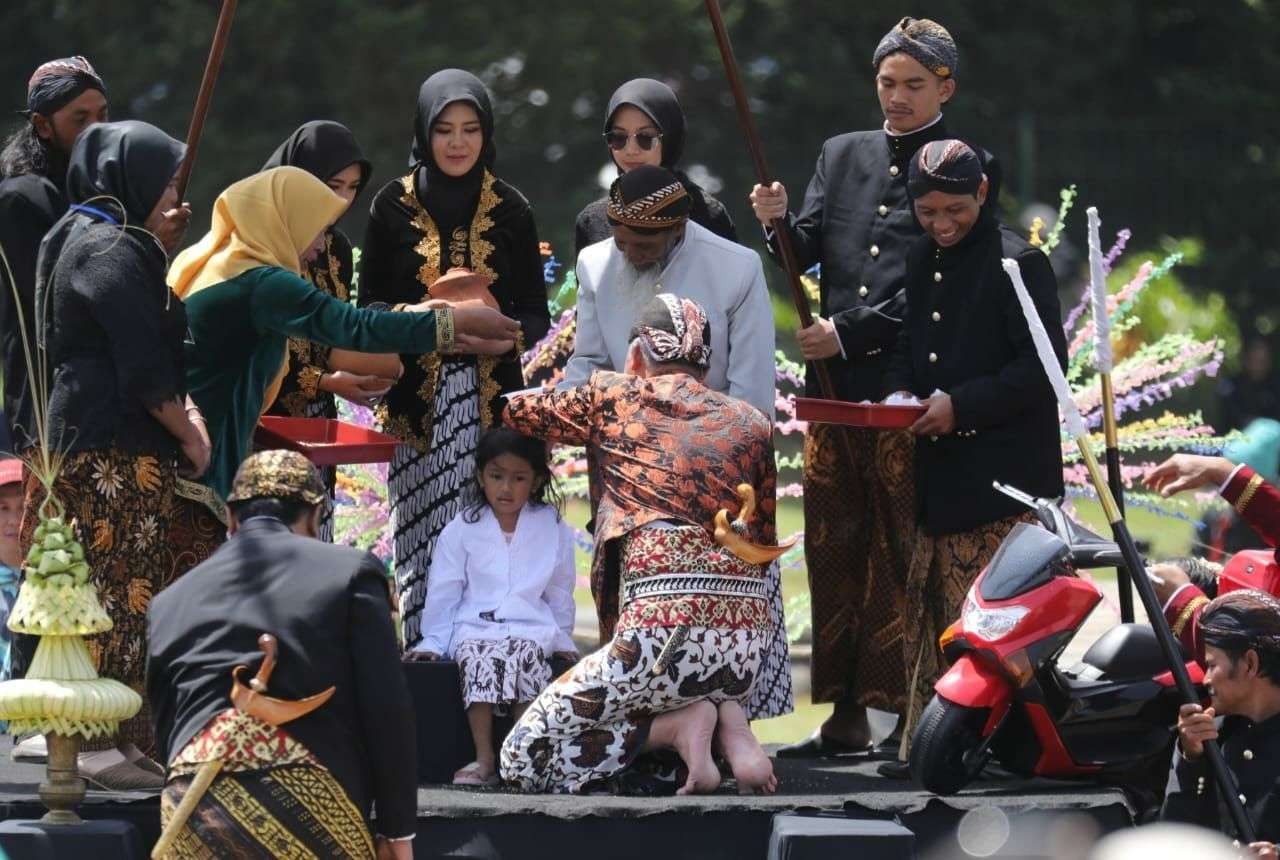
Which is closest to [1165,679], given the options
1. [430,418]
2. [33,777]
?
[430,418]

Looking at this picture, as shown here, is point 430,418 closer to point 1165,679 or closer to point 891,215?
point 891,215

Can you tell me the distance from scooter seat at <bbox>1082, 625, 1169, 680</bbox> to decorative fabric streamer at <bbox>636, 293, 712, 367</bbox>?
119cm

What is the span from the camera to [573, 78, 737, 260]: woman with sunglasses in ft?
21.9

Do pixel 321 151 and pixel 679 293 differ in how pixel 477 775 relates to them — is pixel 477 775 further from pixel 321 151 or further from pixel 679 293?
pixel 321 151

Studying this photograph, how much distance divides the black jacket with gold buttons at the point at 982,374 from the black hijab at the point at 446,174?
1.20m

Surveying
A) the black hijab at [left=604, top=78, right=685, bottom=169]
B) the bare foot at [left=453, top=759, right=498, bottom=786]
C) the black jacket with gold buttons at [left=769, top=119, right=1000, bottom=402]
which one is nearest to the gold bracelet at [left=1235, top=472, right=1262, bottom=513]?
the black jacket with gold buttons at [left=769, top=119, right=1000, bottom=402]

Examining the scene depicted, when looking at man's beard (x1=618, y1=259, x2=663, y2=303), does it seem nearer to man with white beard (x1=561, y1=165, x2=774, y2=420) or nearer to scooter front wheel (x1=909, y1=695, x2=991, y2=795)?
man with white beard (x1=561, y1=165, x2=774, y2=420)

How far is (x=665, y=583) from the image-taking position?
Answer: 567 cm

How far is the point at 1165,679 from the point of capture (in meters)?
5.81

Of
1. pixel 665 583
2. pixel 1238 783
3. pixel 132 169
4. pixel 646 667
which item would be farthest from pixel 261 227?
pixel 1238 783

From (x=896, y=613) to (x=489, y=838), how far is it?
160 centimetres

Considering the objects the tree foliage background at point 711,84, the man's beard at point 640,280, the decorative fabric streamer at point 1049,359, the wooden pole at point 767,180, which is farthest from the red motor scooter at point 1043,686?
the tree foliage background at point 711,84

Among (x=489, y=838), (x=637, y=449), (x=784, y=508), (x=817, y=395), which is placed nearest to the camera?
(x=489, y=838)

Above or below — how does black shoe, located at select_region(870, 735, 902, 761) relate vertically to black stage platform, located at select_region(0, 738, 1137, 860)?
below
